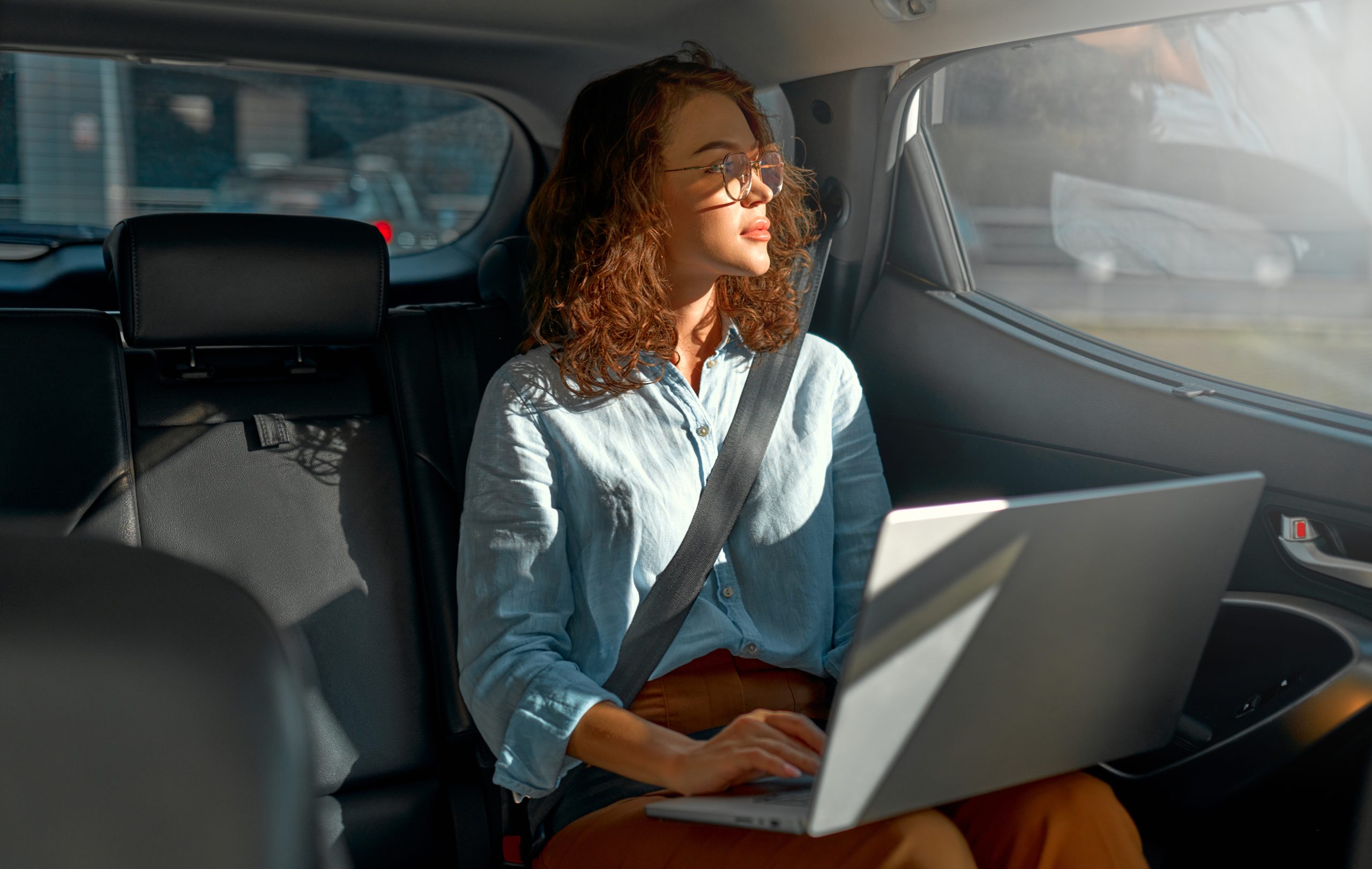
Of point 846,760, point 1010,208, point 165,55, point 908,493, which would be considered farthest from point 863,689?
point 165,55

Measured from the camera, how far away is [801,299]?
6.30 feet

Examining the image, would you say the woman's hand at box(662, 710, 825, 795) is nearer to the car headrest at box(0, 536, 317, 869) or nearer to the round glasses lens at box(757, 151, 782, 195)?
the car headrest at box(0, 536, 317, 869)

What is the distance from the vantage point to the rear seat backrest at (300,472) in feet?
5.69

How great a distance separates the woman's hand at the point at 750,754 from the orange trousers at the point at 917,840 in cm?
5

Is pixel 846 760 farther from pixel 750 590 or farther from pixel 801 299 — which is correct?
pixel 801 299

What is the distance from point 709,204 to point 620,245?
0.14 metres

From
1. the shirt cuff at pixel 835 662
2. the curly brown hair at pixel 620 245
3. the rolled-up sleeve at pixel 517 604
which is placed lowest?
the shirt cuff at pixel 835 662

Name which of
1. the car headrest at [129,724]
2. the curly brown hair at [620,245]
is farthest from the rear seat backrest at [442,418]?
the car headrest at [129,724]

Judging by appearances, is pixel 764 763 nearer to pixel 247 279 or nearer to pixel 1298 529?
pixel 1298 529

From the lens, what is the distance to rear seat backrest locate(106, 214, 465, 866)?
1.73 m

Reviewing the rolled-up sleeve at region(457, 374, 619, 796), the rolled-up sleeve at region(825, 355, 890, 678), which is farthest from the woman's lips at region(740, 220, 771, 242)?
the rolled-up sleeve at region(457, 374, 619, 796)

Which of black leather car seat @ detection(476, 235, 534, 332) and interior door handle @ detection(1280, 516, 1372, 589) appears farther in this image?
black leather car seat @ detection(476, 235, 534, 332)

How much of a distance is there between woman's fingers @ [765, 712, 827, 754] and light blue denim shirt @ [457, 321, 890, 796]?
8.9 inches

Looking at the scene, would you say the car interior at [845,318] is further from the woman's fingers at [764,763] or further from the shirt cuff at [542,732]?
the woman's fingers at [764,763]
